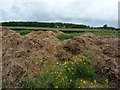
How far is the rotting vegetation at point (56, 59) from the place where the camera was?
5363 mm

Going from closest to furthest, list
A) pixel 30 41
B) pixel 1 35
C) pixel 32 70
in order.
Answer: pixel 32 70
pixel 30 41
pixel 1 35

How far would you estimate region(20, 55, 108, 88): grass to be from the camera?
16.4ft

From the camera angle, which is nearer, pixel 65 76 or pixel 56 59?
pixel 65 76

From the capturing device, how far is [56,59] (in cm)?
654

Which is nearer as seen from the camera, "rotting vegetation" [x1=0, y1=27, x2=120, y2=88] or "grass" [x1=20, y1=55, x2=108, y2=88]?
"grass" [x1=20, y1=55, x2=108, y2=88]

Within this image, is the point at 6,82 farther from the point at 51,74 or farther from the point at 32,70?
the point at 51,74

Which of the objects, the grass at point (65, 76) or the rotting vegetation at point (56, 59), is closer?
the grass at point (65, 76)

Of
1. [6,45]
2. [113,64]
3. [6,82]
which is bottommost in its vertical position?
[6,82]

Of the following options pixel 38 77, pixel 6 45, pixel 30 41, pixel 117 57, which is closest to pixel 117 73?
pixel 117 57

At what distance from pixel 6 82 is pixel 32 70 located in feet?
2.78

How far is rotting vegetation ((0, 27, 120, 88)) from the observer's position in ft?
17.6

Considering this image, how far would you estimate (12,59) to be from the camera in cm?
639

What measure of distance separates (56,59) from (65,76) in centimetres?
137

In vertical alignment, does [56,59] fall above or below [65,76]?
above
